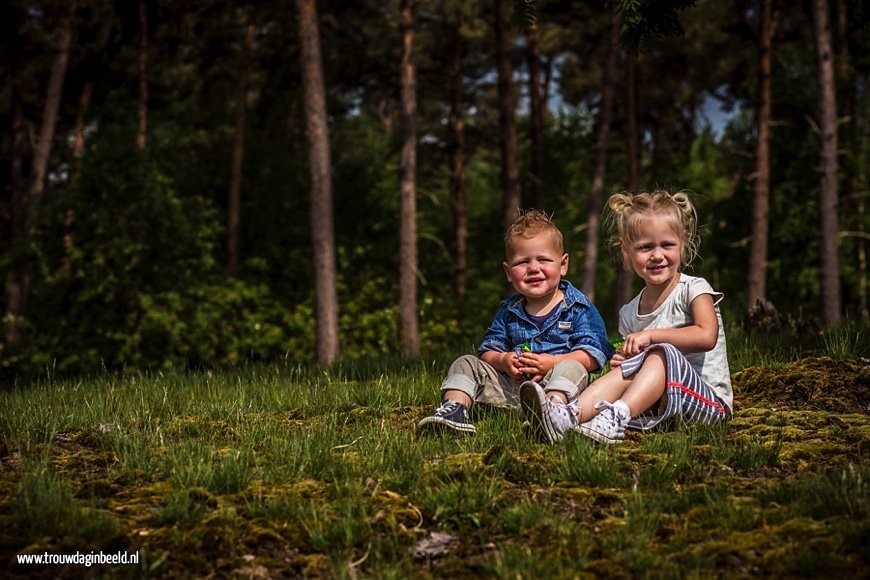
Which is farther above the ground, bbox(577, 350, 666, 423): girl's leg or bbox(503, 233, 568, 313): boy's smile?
bbox(503, 233, 568, 313): boy's smile

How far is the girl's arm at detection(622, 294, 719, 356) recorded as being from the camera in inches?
204

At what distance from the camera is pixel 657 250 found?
5426 mm

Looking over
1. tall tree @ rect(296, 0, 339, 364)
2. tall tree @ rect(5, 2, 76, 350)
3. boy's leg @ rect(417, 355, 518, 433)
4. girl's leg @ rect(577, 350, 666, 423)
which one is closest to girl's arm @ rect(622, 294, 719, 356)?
girl's leg @ rect(577, 350, 666, 423)

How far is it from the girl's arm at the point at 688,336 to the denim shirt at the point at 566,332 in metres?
0.43

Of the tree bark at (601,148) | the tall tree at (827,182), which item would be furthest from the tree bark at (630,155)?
the tall tree at (827,182)

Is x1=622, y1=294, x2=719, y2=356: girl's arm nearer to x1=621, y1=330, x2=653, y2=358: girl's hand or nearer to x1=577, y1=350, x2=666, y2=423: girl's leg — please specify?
x1=621, y1=330, x2=653, y2=358: girl's hand

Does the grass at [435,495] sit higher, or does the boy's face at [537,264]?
the boy's face at [537,264]

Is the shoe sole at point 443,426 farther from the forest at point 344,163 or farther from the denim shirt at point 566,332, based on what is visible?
the forest at point 344,163

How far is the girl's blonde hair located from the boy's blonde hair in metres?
0.40

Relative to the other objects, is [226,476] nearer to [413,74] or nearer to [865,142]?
[413,74]

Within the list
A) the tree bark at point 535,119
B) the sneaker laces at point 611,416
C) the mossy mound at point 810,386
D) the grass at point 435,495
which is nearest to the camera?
the grass at point 435,495

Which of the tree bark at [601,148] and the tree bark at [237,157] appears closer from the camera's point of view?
the tree bark at [601,148]

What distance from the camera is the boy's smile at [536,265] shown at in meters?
5.56

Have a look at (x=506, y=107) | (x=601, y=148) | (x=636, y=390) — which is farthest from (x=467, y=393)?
(x=601, y=148)
